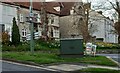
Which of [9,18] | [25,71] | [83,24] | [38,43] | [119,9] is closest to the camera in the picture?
[25,71]

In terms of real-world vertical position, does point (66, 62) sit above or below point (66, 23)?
below

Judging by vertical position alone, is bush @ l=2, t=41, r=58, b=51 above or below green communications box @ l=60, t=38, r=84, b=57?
below

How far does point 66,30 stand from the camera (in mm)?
65625

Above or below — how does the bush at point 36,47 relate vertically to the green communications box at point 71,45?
below

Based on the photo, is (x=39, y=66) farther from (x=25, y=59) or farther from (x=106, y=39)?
(x=106, y=39)

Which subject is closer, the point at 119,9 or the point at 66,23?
the point at 119,9

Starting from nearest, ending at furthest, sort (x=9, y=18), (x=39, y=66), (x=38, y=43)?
1. (x=39, y=66)
2. (x=38, y=43)
3. (x=9, y=18)

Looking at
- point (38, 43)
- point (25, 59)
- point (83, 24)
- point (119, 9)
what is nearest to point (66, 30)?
point (83, 24)

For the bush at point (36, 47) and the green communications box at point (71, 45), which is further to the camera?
the bush at point (36, 47)

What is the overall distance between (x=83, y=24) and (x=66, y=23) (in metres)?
11.9

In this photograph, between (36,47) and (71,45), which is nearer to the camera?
(71,45)

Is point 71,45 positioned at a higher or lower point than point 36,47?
higher

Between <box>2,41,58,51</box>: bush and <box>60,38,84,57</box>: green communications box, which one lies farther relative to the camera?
<box>2,41,58,51</box>: bush

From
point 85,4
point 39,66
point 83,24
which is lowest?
point 39,66
